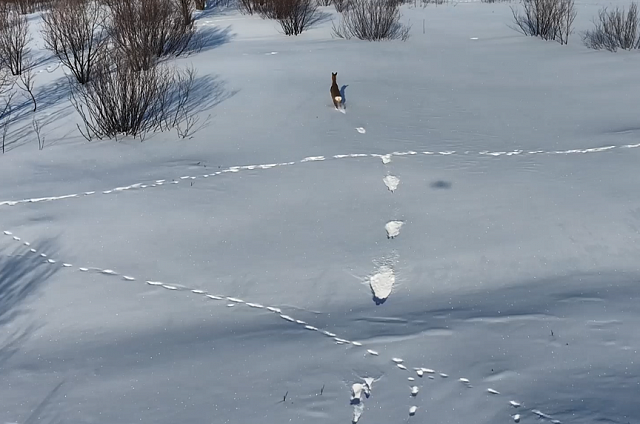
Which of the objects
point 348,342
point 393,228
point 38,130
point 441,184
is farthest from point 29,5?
point 348,342

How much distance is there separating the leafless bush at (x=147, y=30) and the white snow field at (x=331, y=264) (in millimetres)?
2087

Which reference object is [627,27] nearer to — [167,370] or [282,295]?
[282,295]

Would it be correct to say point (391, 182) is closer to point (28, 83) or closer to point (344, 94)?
point (344, 94)

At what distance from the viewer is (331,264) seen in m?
4.39

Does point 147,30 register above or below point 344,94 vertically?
above

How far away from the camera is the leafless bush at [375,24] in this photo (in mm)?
12484

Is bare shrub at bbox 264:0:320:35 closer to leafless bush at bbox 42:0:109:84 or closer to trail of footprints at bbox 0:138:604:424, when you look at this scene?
leafless bush at bbox 42:0:109:84

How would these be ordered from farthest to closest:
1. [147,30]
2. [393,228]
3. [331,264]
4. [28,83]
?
[147,30], [28,83], [393,228], [331,264]

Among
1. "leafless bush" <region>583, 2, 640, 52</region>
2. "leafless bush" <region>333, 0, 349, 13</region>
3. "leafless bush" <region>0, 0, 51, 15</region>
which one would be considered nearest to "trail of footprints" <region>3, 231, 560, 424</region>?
"leafless bush" <region>583, 2, 640, 52</region>

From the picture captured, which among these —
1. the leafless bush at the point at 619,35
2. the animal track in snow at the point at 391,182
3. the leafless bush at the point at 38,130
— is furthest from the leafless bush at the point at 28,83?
the leafless bush at the point at 619,35

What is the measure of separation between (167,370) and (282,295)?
973 millimetres

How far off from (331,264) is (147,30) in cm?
754

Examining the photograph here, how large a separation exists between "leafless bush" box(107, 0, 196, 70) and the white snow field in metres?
2.09

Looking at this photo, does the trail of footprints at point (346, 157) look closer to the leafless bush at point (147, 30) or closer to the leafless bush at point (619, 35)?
the leafless bush at point (147, 30)
